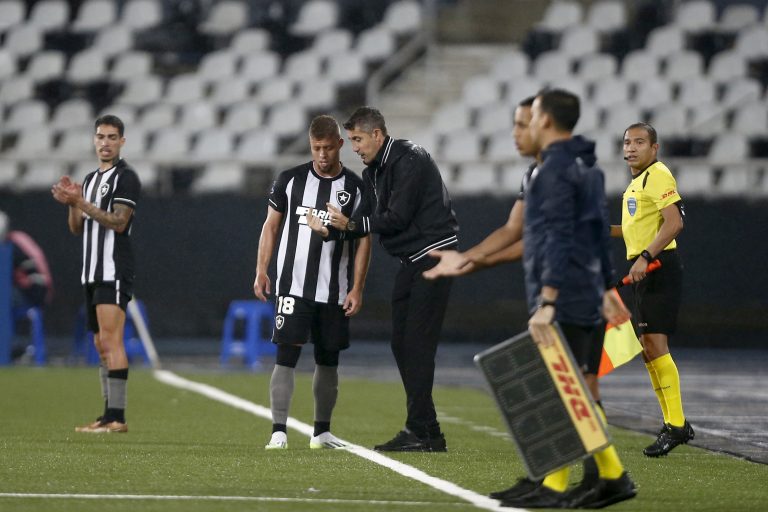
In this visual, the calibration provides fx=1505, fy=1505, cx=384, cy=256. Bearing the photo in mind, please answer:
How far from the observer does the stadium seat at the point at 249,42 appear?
2445 centimetres

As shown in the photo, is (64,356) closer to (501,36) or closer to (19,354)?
(19,354)

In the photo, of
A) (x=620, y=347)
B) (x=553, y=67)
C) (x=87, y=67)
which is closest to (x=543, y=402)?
(x=620, y=347)

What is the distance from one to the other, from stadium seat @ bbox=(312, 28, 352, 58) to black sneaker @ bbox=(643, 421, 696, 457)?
15.4 metres

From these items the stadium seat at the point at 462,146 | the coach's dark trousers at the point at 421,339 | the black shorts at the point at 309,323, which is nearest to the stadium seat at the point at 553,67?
the stadium seat at the point at 462,146

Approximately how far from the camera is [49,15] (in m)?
25.6

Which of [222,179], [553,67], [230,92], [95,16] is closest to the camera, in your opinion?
[222,179]

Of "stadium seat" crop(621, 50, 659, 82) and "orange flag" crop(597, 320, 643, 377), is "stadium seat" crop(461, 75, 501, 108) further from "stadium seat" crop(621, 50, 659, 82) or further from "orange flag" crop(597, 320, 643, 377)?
"orange flag" crop(597, 320, 643, 377)

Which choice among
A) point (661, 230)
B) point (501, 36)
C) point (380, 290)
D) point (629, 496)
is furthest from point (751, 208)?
point (629, 496)

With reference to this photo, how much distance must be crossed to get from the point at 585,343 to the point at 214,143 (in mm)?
16162

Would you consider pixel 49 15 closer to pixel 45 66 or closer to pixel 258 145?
pixel 45 66

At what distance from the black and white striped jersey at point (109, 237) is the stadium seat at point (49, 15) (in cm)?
1601

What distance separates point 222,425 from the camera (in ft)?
34.4

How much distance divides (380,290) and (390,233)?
10704 millimetres

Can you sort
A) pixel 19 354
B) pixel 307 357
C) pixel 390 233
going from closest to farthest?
pixel 390 233, pixel 19 354, pixel 307 357
